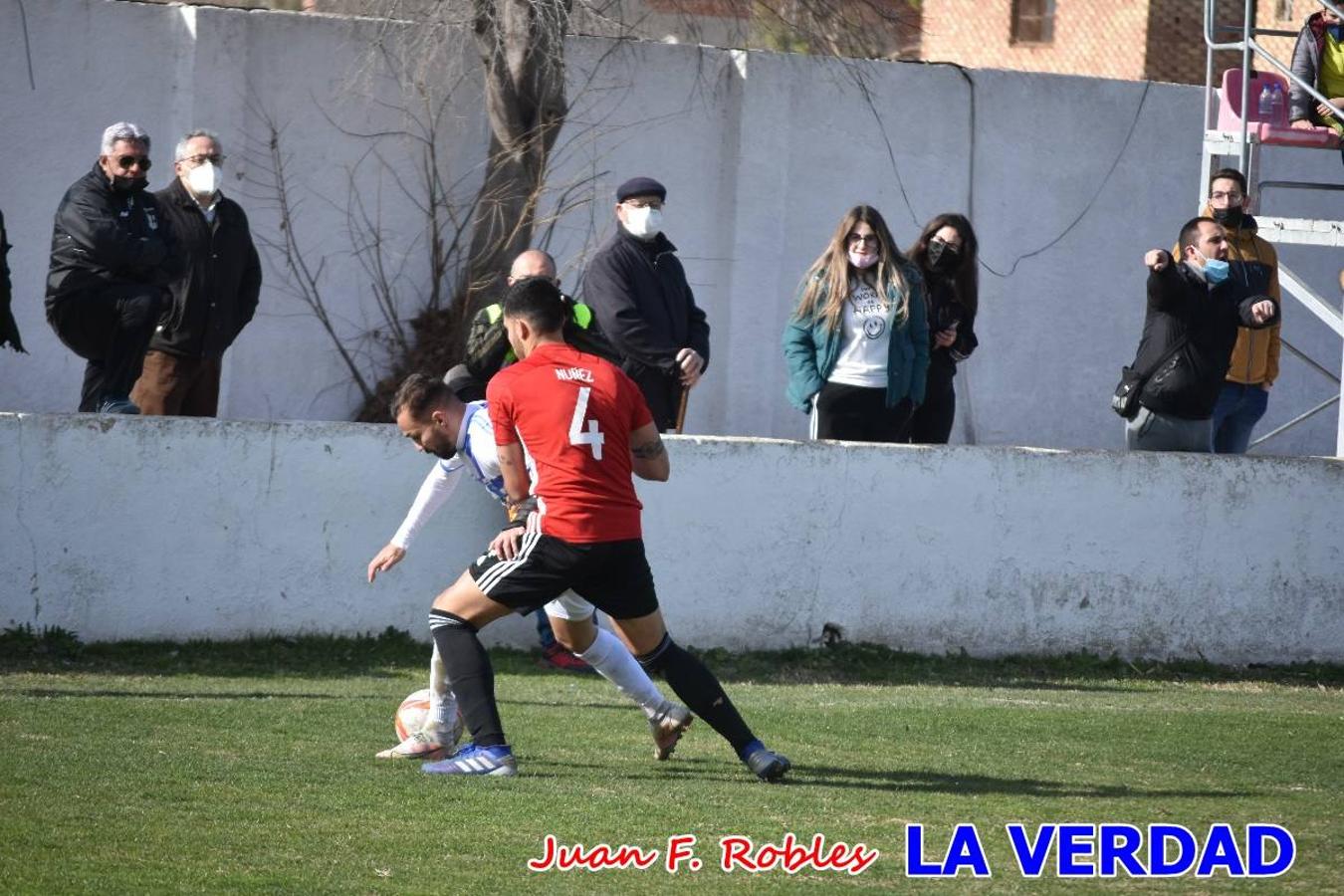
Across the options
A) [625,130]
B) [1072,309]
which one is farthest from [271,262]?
[1072,309]

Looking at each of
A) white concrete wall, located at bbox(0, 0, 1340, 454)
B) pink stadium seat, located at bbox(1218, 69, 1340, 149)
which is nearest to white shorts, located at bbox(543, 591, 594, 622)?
white concrete wall, located at bbox(0, 0, 1340, 454)

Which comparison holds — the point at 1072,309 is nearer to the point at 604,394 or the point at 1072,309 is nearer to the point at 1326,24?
the point at 1326,24

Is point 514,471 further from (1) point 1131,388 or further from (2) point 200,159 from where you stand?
(1) point 1131,388

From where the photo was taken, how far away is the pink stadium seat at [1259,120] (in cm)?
1424

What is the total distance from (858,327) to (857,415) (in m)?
0.60

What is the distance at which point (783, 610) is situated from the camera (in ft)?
35.8

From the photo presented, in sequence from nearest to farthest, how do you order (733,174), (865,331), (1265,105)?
1. (865,331)
2. (1265,105)
3. (733,174)

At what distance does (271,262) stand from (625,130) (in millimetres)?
3050

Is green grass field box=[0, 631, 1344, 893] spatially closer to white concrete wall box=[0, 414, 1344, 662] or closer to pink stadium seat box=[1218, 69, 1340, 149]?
white concrete wall box=[0, 414, 1344, 662]

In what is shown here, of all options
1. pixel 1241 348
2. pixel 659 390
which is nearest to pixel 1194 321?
pixel 1241 348

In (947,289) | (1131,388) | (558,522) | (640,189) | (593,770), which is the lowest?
(593,770)

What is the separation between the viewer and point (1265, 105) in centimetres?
1503

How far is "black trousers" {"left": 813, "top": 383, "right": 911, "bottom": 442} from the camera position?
35.8ft

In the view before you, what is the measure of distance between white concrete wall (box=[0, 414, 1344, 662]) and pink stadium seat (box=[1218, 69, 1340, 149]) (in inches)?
144
